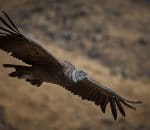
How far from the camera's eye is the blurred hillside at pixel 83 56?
727 inches

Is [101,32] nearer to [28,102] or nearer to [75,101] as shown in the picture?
[75,101]

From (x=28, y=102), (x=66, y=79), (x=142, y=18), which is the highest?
(x=66, y=79)

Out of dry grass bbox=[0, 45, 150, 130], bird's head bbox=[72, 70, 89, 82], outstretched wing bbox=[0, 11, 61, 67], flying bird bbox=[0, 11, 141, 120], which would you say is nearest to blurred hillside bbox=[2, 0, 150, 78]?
dry grass bbox=[0, 45, 150, 130]

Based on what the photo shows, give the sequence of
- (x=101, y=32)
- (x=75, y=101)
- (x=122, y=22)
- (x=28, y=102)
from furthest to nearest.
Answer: (x=122, y=22)
(x=101, y=32)
(x=75, y=101)
(x=28, y=102)

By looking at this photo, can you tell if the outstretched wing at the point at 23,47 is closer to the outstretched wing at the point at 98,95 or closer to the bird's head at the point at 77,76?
the bird's head at the point at 77,76

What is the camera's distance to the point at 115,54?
2577cm

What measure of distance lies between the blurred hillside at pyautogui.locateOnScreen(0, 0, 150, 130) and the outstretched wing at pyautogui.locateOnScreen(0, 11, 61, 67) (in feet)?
17.3

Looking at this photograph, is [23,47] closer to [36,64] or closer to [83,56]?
[36,64]

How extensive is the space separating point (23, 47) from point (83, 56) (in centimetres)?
1546

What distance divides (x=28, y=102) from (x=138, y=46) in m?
9.89

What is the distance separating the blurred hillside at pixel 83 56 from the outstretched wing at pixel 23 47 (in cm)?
528

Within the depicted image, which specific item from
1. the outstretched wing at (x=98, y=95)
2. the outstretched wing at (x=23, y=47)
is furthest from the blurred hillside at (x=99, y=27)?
the outstretched wing at (x=23, y=47)

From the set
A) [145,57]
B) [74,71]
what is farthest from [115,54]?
[74,71]

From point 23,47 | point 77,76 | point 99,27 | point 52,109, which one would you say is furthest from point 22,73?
point 99,27
